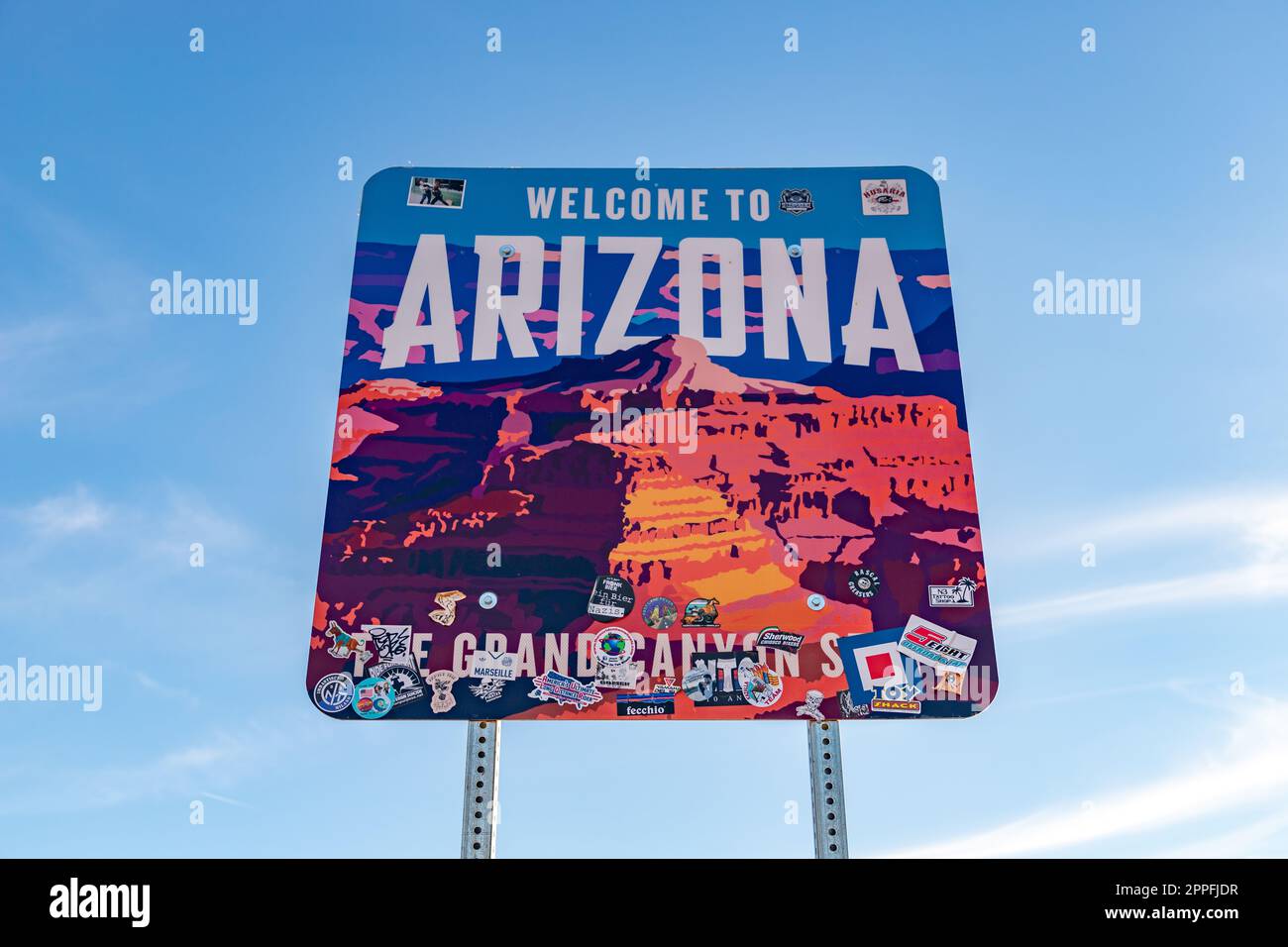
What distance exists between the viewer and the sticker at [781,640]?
3.87 m

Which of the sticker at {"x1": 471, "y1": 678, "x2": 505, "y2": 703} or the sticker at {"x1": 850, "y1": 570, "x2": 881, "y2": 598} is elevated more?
the sticker at {"x1": 850, "y1": 570, "x2": 881, "y2": 598}

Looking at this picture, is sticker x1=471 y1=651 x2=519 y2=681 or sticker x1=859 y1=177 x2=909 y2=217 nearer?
sticker x1=471 y1=651 x2=519 y2=681

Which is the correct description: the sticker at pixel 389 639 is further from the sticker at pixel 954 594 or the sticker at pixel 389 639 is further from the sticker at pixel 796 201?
the sticker at pixel 796 201

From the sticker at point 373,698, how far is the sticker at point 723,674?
1.11m

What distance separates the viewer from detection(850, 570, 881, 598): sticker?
13.0ft

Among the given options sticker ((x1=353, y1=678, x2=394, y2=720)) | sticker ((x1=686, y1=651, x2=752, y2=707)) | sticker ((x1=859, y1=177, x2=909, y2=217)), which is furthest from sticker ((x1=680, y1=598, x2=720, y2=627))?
→ sticker ((x1=859, y1=177, x2=909, y2=217))

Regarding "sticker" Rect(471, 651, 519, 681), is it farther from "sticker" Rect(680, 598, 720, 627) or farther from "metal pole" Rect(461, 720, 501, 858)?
Answer: "sticker" Rect(680, 598, 720, 627)

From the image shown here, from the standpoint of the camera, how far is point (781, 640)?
12.7 feet

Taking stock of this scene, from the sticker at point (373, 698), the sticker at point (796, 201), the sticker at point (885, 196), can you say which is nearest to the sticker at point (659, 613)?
the sticker at point (373, 698)

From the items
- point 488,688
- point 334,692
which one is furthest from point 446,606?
point 334,692

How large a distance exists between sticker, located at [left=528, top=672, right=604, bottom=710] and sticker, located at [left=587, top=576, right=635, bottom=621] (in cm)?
27

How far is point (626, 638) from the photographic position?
12.7 ft

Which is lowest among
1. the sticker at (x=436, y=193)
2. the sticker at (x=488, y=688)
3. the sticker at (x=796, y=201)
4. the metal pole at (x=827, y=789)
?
the metal pole at (x=827, y=789)
